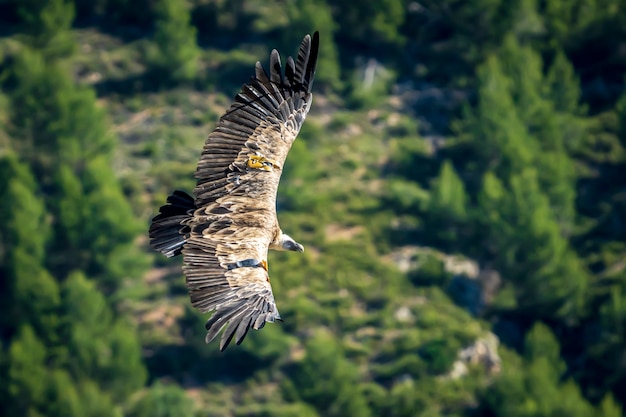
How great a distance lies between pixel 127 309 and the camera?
64875 millimetres

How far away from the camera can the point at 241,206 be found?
→ 22.0m

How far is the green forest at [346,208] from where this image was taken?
198 feet

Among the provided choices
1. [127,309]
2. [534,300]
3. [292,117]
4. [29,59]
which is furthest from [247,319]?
[29,59]

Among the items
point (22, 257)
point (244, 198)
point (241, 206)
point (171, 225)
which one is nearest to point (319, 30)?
point (22, 257)

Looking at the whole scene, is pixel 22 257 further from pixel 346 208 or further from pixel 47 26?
pixel 47 26

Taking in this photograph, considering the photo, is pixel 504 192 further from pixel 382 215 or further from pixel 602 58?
pixel 602 58

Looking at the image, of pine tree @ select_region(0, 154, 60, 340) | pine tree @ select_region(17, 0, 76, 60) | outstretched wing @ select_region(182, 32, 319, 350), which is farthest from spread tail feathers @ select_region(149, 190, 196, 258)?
pine tree @ select_region(17, 0, 76, 60)

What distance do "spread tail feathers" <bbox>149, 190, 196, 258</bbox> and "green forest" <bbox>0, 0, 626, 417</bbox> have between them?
Result: 3398 cm

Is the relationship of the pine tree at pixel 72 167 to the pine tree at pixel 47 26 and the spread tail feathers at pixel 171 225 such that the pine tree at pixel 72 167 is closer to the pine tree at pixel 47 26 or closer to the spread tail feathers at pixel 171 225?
the pine tree at pixel 47 26

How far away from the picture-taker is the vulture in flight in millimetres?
20359

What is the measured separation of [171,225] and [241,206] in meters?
1.32

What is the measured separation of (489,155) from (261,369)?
74.5 feet

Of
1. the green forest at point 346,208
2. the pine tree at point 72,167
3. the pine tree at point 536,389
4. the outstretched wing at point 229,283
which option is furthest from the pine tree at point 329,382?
the outstretched wing at point 229,283

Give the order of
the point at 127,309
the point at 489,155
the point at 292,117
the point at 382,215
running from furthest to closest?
the point at 489,155
the point at 382,215
the point at 127,309
the point at 292,117
